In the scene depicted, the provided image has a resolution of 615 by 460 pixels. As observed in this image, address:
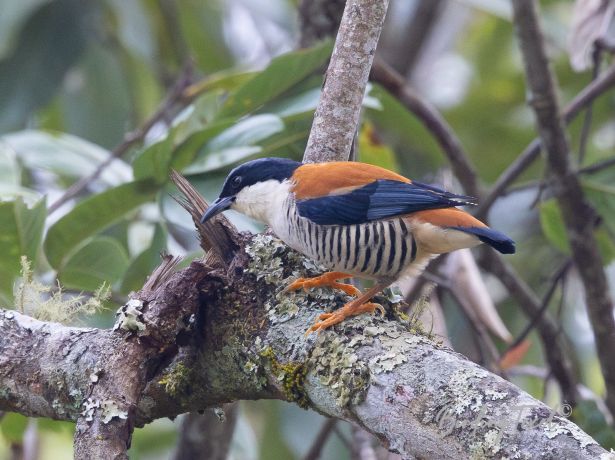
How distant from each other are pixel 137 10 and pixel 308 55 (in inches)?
93.2

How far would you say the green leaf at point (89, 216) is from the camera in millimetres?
3740

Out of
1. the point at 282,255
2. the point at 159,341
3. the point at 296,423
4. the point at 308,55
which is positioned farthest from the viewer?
the point at 296,423

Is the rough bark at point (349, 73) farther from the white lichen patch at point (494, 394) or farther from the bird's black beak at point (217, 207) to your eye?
the white lichen patch at point (494, 394)

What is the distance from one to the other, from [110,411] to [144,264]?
1.57m

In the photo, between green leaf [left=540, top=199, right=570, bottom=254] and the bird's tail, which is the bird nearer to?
the bird's tail

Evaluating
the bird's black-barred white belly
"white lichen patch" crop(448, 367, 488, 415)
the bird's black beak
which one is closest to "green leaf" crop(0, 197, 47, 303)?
the bird's black beak

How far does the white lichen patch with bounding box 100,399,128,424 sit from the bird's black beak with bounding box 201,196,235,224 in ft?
2.23

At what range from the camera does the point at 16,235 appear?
3363 millimetres

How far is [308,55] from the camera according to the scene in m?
3.92

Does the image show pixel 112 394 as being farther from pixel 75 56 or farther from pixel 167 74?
pixel 167 74

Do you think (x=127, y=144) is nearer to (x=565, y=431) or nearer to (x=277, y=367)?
(x=277, y=367)

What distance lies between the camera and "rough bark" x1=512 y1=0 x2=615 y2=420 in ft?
13.5

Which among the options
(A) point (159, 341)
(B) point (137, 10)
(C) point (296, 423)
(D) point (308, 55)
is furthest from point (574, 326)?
(A) point (159, 341)

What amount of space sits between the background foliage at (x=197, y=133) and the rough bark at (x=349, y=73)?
733 millimetres
